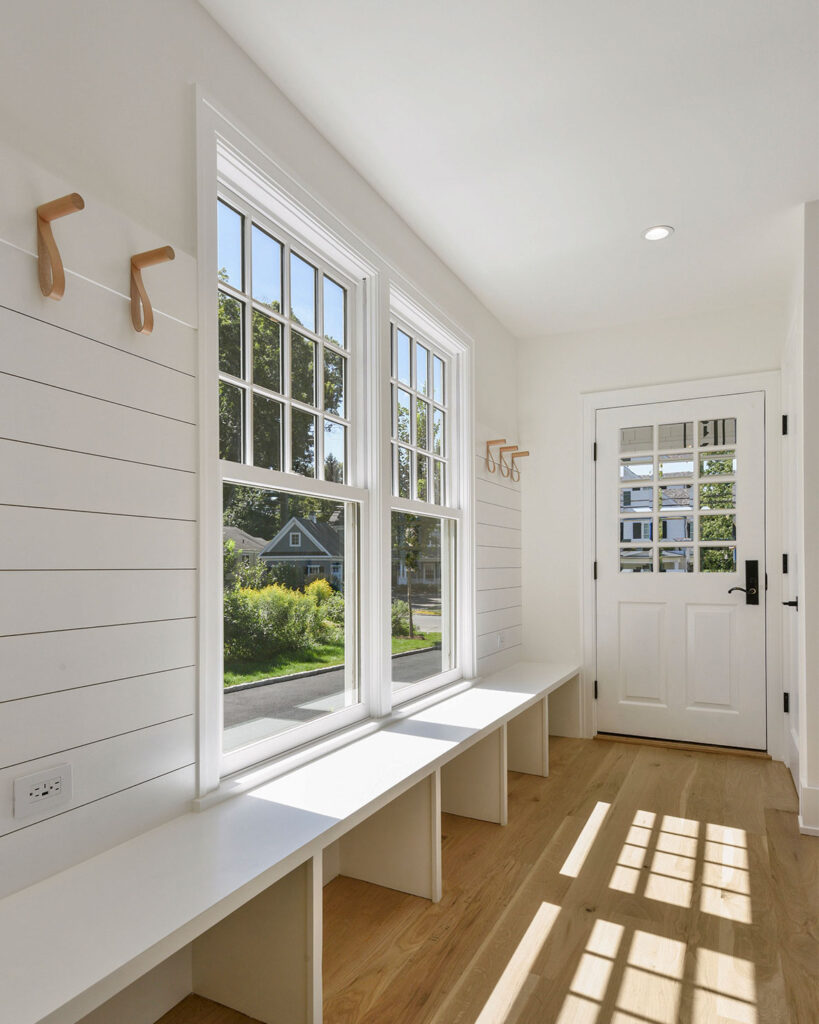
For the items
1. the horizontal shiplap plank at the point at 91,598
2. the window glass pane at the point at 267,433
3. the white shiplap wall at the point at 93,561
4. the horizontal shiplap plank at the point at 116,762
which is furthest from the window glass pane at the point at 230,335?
the horizontal shiplap plank at the point at 116,762

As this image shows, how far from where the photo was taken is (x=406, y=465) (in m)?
3.20

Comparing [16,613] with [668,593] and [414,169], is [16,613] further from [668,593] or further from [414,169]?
[668,593]

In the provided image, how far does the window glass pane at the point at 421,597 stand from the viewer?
304cm

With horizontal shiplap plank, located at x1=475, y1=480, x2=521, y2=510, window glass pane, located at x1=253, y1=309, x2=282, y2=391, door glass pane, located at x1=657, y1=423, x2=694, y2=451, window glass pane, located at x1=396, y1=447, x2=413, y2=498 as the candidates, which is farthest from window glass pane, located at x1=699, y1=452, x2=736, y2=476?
window glass pane, located at x1=253, y1=309, x2=282, y2=391

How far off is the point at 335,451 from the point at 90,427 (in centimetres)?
116

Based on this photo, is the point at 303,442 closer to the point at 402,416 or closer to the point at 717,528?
the point at 402,416

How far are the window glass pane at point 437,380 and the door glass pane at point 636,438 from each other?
1290 millimetres

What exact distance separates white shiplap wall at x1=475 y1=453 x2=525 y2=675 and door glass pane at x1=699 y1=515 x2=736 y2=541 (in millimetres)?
1097

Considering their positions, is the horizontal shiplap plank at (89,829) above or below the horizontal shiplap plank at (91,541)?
below

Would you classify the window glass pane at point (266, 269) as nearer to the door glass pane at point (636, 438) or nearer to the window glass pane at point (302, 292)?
the window glass pane at point (302, 292)

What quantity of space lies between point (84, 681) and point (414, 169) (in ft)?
7.05

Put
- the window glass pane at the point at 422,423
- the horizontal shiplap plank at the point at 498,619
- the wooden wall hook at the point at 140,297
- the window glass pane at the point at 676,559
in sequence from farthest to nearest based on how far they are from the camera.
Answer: the window glass pane at the point at 676,559
the horizontal shiplap plank at the point at 498,619
the window glass pane at the point at 422,423
the wooden wall hook at the point at 140,297

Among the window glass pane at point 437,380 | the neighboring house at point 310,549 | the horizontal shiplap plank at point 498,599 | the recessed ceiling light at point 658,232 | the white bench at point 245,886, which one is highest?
the recessed ceiling light at point 658,232

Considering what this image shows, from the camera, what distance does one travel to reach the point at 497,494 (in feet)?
13.5
